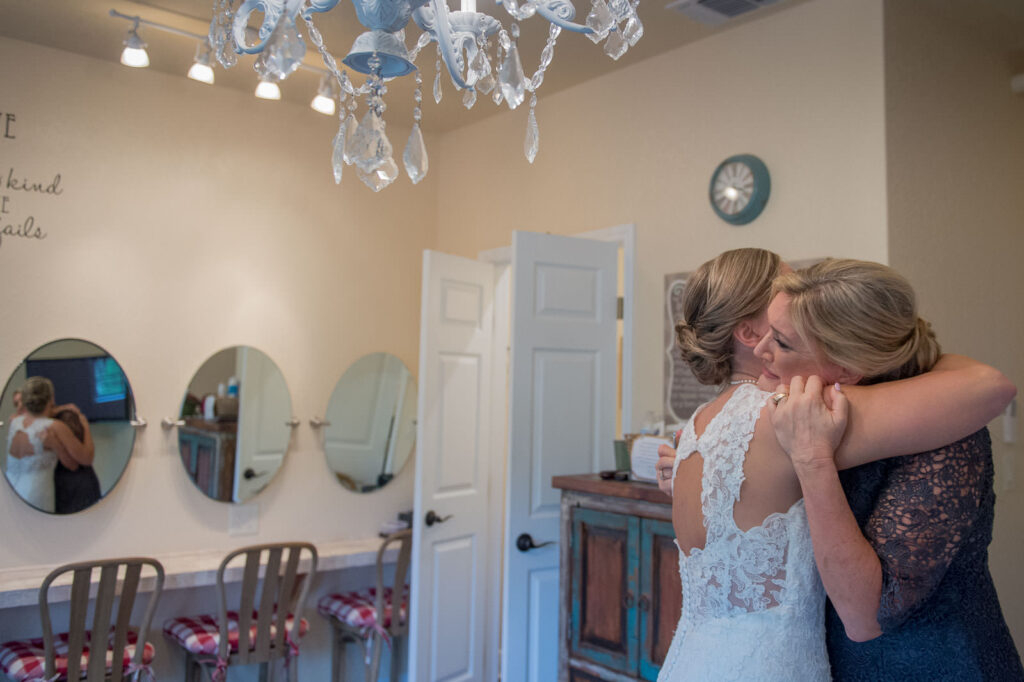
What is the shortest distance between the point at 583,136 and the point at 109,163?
7.22 feet

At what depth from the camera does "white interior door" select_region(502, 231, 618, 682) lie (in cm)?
345

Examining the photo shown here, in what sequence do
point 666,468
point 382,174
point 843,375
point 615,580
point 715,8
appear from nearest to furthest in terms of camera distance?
1. point 843,375
2. point 382,174
3. point 666,468
4. point 615,580
5. point 715,8

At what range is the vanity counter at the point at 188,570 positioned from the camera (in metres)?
3.27

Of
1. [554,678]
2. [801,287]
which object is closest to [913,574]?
Answer: [801,287]

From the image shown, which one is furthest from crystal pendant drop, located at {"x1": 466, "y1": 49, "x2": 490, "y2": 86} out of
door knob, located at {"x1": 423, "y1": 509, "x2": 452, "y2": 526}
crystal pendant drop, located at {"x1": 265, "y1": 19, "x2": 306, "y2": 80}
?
door knob, located at {"x1": 423, "y1": 509, "x2": 452, "y2": 526}

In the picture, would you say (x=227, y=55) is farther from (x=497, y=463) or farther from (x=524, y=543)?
(x=497, y=463)

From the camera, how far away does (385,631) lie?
401 cm

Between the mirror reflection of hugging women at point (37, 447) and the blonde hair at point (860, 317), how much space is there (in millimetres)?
3437

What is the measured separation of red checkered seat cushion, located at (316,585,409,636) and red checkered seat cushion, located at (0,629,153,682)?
0.91m

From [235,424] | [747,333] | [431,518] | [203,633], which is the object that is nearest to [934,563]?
[747,333]

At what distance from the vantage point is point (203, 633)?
3.65m

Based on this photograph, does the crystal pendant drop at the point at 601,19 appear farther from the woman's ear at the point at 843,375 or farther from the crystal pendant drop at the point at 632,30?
the woman's ear at the point at 843,375

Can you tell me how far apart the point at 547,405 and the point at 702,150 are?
1236 millimetres

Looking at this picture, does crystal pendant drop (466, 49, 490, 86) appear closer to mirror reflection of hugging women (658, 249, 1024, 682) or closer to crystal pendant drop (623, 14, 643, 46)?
crystal pendant drop (623, 14, 643, 46)
